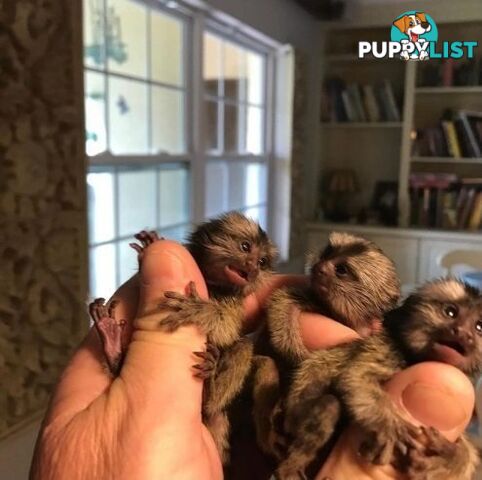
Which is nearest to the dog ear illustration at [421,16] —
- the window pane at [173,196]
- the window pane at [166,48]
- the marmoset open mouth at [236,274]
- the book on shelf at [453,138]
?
the book on shelf at [453,138]

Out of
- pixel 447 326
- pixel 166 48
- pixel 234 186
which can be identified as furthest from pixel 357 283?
pixel 234 186

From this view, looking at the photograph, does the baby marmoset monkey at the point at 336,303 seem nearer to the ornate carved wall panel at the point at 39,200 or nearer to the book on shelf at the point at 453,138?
the ornate carved wall panel at the point at 39,200

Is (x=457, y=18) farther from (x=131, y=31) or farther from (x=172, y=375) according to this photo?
(x=172, y=375)

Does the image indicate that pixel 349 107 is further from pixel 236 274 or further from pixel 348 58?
pixel 236 274

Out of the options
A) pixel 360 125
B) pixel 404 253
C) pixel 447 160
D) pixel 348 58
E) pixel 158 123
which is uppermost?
pixel 348 58

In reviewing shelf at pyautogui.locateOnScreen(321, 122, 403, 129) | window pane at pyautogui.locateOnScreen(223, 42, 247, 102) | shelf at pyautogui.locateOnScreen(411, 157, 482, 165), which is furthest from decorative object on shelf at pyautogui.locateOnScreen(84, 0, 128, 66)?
shelf at pyautogui.locateOnScreen(411, 157, 482, 165)

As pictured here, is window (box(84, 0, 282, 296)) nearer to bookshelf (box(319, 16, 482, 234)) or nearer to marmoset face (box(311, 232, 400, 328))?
bookshelf (box(319, 16, 482, 234))

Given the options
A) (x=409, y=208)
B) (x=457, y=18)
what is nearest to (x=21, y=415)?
(x=409, y=208)
